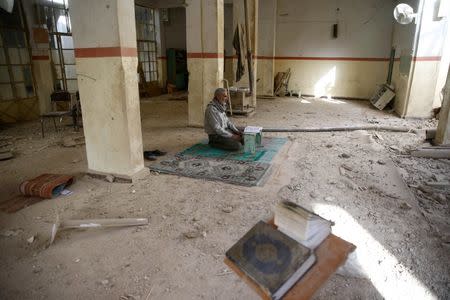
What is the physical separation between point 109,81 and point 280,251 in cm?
366

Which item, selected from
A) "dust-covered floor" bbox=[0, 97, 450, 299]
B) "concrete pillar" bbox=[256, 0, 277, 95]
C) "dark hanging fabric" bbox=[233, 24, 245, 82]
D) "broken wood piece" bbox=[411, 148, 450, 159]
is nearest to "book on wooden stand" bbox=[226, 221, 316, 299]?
"dust-covered floor" bbox=[0, 97, 450, 299]

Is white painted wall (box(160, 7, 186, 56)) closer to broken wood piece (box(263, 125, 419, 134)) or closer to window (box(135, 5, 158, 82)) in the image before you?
window (box(135, 5, 158, 82))

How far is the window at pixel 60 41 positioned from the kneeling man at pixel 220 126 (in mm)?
5803

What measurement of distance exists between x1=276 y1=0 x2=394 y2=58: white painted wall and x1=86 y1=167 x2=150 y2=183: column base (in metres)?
10.6

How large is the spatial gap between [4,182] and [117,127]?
2024mm

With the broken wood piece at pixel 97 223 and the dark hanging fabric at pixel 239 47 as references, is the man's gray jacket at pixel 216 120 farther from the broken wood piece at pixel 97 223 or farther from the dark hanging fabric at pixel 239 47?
the dark hanging fabric at pixel 239 47

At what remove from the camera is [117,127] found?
4.37 m

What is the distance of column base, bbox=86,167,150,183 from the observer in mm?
4533

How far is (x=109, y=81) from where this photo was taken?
13.8ft

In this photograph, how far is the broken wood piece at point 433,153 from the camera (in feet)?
18.1

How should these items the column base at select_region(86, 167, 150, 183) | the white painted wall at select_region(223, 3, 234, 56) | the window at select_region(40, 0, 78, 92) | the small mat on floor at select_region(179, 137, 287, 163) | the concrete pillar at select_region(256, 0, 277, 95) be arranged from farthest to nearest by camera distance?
1. the white painted wall at select_region(223, 3, 234, 56)
2. the concrete pillar at select_region(256, 0, 277, 95)
3. the window at select_region(40, 0, 78, 92)
4. the small mat on floor at select_region(179, 137, 287, 163)
5. the column base at select_region(86, 167, 150, 183)

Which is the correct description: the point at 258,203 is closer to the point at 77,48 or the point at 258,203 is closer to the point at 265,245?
the point at 265,245

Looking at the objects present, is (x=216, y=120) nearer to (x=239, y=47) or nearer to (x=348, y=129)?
(x=348, y=129)

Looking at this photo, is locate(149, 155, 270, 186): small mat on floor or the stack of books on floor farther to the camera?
locate(149, 155, 270, 186): small mat on floor
